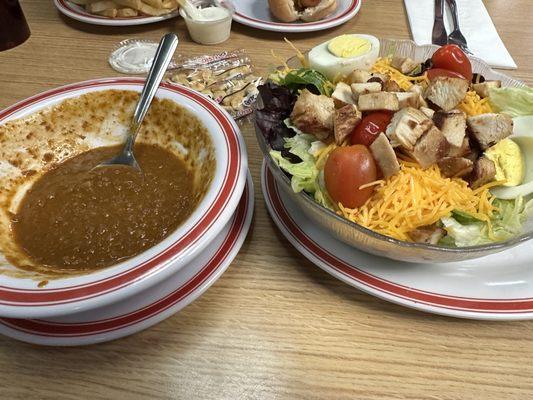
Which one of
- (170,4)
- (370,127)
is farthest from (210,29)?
(370,127)

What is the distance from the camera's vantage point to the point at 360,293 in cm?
108

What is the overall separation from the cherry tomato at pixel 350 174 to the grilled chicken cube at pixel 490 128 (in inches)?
12.9

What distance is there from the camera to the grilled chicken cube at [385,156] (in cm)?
108

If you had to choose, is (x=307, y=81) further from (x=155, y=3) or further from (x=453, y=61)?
(x=155, y=3)

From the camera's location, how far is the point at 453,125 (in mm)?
1173

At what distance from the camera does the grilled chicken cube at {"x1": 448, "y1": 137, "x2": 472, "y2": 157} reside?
115 cm

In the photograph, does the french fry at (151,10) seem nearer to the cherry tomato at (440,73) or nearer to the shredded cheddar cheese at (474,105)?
the cherry tomato at (440,73)

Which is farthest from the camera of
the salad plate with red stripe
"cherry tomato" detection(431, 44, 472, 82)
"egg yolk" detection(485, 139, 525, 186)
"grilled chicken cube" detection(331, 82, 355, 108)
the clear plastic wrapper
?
the salad plate with red stripe

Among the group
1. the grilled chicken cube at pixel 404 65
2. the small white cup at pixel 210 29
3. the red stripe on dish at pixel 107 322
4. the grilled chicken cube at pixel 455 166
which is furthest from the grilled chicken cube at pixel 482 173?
the small white cup at pixel 210 29

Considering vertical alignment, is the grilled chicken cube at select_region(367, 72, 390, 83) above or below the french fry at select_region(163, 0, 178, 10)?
above

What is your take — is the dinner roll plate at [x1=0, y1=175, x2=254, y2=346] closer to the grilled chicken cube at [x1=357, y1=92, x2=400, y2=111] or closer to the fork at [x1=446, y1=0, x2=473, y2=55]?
the grilled chicken cube at [x1=357, y1=92, x2=400, y2=111]

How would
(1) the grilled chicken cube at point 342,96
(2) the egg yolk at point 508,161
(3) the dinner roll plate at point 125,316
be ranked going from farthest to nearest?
(1) the grilled chicken cube at point 342,96, (2) the egg yolk at point 508,161, (3) the dinner roll plate at point 125,316

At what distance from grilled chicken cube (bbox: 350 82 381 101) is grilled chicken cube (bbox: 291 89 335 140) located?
91 mm

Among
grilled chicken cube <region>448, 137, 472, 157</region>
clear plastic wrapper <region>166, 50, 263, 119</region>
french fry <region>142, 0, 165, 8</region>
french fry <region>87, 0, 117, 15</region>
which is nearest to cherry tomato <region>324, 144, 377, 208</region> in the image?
grilled chicken cube <region>448, 137, 472, 157</region>
